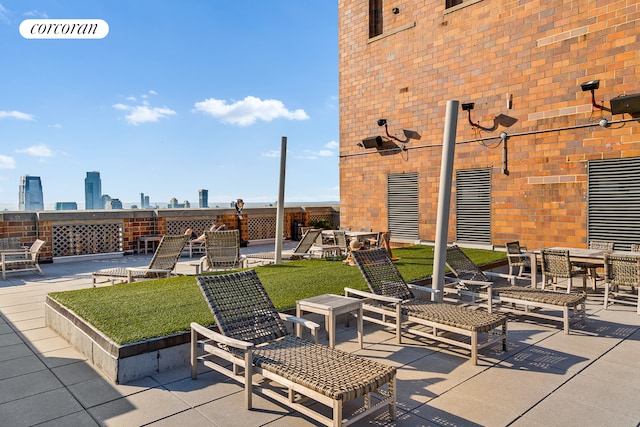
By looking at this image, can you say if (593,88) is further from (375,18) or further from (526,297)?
(375,18)

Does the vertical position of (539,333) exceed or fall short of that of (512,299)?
it falls short

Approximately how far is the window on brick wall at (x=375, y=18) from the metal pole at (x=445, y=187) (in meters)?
9.24

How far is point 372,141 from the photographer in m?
12.5

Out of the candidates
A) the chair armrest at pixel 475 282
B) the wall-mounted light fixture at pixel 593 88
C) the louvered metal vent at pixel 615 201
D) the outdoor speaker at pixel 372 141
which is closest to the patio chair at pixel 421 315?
Result: the chair armrest at pixel 475 282

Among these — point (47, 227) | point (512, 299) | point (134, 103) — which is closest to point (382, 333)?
point (512, 299)

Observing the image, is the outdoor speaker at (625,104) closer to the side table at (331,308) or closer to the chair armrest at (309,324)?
the side table at (331,308)

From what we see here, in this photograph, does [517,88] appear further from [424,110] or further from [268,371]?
[268,371]

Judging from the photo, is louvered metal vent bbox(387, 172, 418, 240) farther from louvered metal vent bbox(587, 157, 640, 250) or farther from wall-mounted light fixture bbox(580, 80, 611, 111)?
wall-mounted light fixture bbox(580, 80, 611, 111)

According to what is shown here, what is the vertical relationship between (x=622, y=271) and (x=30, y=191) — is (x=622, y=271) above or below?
below

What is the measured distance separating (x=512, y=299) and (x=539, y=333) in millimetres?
450

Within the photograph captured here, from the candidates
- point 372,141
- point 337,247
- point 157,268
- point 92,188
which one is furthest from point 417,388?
point 92,188

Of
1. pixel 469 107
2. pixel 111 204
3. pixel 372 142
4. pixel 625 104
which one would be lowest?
pixel 111 204

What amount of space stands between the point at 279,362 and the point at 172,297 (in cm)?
272

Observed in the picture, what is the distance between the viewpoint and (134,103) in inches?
2852
